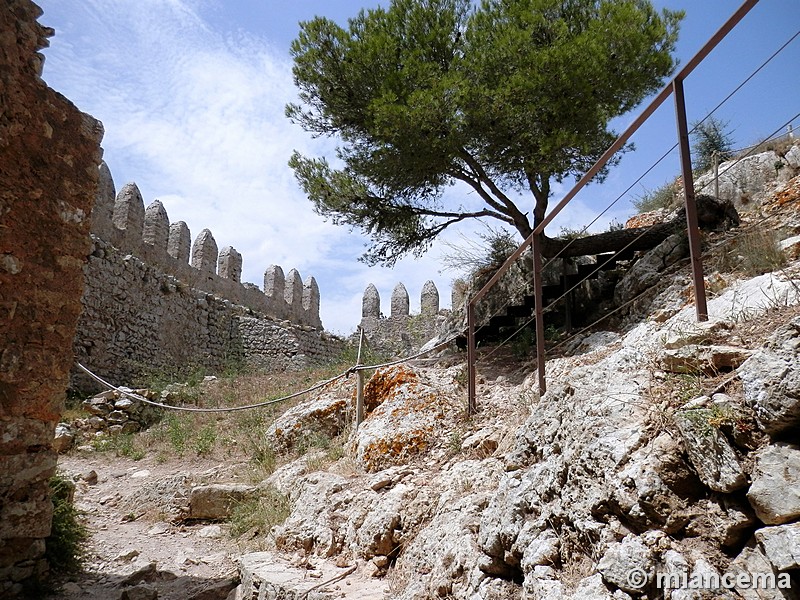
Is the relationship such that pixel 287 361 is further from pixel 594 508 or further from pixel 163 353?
pixel 594 508

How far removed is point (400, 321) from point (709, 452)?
16.2m

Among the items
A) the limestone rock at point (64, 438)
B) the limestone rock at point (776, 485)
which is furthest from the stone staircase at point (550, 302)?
the limestone rock at point (64, 438)

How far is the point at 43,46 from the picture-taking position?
14.9 feet

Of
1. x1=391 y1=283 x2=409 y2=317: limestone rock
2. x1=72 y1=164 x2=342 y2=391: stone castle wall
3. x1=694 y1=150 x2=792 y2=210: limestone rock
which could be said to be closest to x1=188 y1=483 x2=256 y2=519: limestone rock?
x1=72 y1=164 x2=342 y2=391: stone castle wall

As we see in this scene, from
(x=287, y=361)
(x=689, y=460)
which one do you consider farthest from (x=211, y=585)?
(x=287, y=361)

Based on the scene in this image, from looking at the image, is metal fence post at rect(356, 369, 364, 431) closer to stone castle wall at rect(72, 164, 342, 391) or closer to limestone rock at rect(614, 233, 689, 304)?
limestone rock at rect(614, 233, 689, 304)

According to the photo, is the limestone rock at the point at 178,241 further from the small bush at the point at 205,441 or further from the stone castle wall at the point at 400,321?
the small bush at the point at 205,441

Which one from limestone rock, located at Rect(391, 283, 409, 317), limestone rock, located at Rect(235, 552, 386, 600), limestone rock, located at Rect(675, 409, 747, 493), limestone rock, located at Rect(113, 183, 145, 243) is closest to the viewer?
limestone rock, located at Rect(675, 409, 747, 493)

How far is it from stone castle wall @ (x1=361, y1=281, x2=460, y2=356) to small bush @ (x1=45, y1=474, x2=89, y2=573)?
35.8 feet

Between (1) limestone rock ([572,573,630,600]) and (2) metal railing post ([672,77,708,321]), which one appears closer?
(1) limestone rock ([572,573,630,600])

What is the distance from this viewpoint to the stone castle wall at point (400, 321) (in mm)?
16844

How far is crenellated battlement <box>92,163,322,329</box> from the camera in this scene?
42.2 ft

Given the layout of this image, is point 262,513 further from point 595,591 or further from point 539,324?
point 595,591

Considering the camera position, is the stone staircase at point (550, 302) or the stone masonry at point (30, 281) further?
the stone staircase at point (550, 302)
